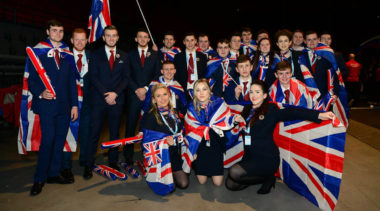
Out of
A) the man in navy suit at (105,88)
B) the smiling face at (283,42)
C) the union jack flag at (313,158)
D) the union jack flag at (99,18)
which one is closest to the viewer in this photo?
the union jack flag at (313,158)

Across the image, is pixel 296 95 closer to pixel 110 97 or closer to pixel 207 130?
pixel 207 130

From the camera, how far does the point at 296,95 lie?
3029 mm

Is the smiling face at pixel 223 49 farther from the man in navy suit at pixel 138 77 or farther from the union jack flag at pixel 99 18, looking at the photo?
the union jack flag at pixel 99 18

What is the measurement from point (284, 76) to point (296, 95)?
266 millimetres

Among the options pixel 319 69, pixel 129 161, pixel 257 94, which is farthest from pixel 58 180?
pixel 319 69

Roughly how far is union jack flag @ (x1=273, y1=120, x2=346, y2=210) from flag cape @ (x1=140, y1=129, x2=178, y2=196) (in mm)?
1272

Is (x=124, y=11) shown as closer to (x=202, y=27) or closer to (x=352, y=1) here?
(x=202, y=27)

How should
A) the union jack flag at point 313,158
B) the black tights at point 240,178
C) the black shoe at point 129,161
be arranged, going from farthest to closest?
the black shoe at point 129,161
the black tights at point 240,178
the union jack flag at point 313,158

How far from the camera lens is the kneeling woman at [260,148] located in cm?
263

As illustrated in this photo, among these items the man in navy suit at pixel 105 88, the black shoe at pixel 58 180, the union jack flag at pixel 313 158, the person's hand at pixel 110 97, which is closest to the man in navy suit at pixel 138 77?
the man in navy suit at pixel 105 88

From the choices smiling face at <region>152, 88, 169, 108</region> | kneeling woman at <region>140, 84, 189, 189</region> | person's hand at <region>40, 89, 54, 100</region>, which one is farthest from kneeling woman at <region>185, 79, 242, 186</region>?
person's hand at <region>40, 89, 54, 100</region>

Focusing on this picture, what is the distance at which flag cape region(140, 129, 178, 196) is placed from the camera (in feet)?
8.77

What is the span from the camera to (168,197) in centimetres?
264

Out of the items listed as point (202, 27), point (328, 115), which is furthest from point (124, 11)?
Answer: point (328, 115)
